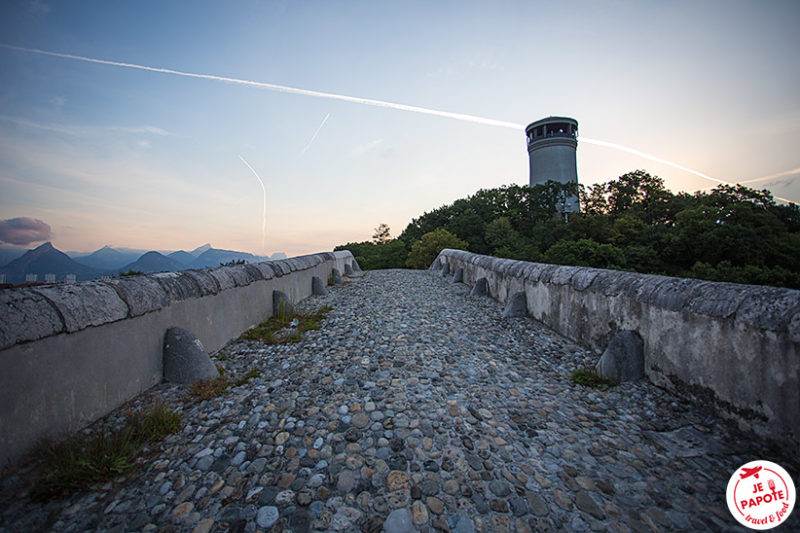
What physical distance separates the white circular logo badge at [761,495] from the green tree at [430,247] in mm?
21350

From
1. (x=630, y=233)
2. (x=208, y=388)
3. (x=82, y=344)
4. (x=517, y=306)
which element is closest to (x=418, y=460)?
(x=208, y=388)

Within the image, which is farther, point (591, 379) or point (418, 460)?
point (591, 379)

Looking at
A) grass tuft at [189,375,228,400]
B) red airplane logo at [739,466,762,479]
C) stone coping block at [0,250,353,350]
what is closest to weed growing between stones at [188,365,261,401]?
grass tuft at [189,375,228,400]

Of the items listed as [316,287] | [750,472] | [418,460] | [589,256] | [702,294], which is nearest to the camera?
[750,472]

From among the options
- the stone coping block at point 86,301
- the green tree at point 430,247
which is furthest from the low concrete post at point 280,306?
the green tree at point 430,247

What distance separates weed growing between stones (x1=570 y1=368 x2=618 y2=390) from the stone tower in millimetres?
45604

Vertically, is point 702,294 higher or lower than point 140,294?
lower

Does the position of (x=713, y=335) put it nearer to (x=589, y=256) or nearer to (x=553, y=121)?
(x=589, y=256)

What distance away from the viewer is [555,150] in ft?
148

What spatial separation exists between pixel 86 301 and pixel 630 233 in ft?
120

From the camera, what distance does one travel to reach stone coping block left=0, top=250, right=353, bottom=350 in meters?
2.11

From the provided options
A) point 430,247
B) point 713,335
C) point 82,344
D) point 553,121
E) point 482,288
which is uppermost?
point 553,121

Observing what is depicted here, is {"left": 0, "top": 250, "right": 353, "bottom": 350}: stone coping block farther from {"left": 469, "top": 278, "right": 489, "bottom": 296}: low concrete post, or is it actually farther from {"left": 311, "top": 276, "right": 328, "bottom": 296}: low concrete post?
{"left": 469, "top": 278, "right": 489, "bottom": 296}: low concrete post

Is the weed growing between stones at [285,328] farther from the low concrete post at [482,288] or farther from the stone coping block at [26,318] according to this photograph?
the low concrete post at [482,288]
